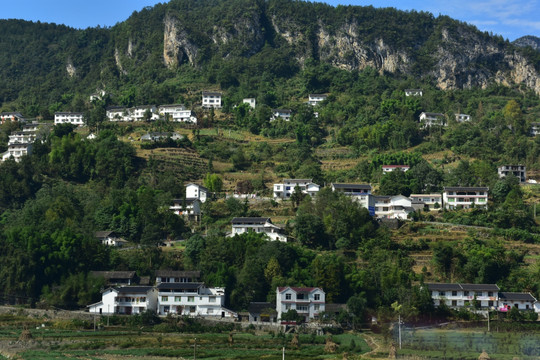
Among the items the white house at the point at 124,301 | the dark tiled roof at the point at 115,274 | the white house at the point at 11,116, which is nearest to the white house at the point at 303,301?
the white house at the point at 124,301

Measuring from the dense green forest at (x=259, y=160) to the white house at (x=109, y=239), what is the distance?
3.60ft

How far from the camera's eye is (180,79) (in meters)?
104

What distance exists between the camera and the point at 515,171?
68.6m

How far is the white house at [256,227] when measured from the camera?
5609cm

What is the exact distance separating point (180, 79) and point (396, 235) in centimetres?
5444

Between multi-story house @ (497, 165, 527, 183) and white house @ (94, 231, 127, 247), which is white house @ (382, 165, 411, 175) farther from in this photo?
white house @ (94, 231, 127, 247)

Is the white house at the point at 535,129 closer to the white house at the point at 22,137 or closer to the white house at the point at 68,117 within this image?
the white house at the point at 68,117

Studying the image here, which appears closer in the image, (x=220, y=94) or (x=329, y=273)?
(x=329, y=273)

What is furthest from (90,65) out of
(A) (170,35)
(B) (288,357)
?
(B) (288,357)

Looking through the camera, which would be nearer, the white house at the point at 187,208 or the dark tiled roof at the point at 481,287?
the dark tiled roof at the point at 481,287

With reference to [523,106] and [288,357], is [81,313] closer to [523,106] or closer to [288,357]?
[288,357]

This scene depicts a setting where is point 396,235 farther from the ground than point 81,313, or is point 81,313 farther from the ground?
point 396,235

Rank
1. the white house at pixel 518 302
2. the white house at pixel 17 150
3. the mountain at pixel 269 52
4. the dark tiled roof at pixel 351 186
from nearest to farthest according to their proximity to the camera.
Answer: the white house at pixel 518 302 → the dark tiled roof at pixel 351 186 → the white house at pixel 17 150 → the mountain at pixel 269 52

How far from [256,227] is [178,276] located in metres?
8.71
